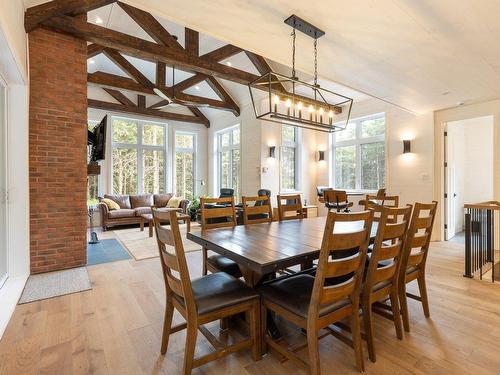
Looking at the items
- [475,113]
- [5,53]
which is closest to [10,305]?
[5,53]

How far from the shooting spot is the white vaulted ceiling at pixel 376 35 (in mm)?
2373

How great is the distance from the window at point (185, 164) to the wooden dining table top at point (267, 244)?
21.9 feet

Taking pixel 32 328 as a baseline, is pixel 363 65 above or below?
above

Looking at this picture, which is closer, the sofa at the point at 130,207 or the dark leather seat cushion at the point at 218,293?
the dark leather seat cushion at the point at 218,293

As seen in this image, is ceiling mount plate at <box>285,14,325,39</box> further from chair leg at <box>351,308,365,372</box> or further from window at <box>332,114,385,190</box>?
window at <box>332,114,385,190</box>

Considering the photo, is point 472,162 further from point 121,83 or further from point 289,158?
point 121,83

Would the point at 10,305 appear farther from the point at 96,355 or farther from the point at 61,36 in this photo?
the point at 61,36

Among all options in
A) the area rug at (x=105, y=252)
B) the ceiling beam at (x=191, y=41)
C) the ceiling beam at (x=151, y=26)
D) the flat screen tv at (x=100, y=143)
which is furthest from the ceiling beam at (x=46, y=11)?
the area rug at (x=105, y=252)

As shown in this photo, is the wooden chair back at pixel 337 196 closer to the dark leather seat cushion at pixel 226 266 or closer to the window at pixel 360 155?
the window at pixel 360 155

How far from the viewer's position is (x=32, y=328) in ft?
6.89

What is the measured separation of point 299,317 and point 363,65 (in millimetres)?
3216

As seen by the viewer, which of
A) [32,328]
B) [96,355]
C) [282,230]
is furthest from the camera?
[282,230]

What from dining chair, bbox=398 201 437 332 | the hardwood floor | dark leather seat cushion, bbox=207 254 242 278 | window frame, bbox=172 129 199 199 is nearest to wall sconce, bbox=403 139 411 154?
the hardwood floor

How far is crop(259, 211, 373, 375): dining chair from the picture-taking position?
4.55 feet
